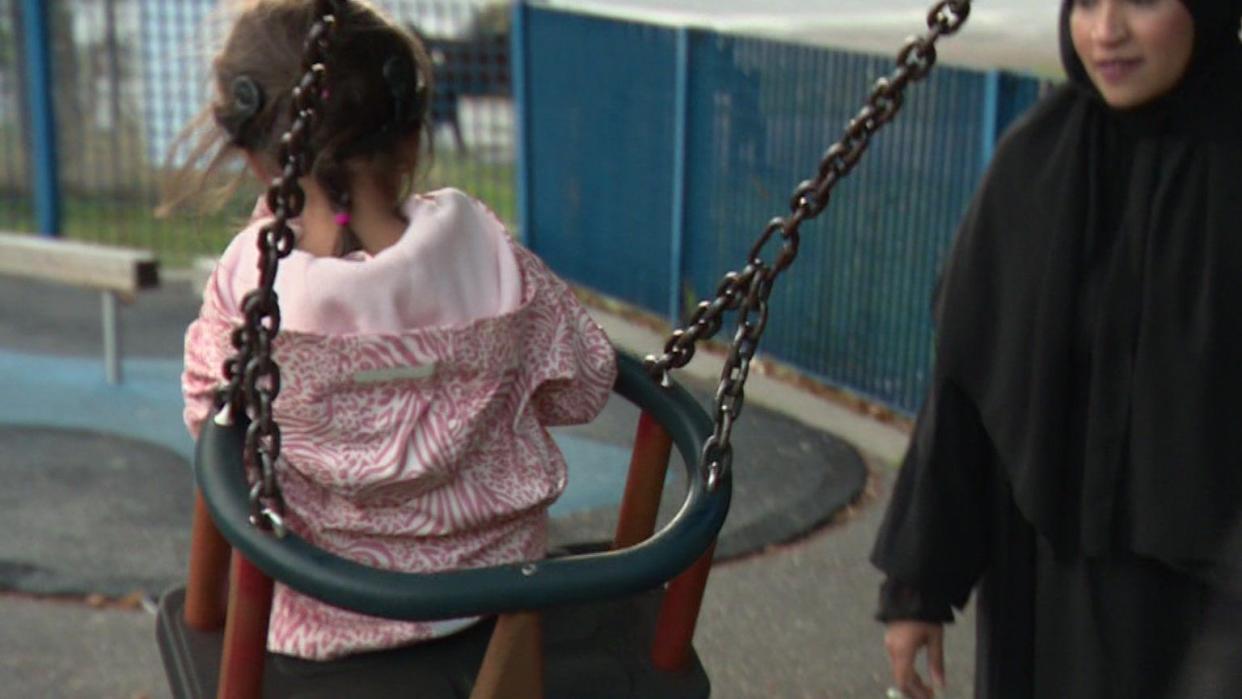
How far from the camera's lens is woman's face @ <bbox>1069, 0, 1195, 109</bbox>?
195cm

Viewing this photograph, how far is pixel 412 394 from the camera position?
6.23ft

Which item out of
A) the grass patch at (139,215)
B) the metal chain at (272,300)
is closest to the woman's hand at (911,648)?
the metal chain at (272,300)

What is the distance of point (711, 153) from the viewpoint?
661 centimetres

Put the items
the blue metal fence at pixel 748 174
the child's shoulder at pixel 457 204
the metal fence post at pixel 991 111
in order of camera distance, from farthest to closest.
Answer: the blue metal fence at pixel 748 174 < the metal fence post at pixel 991 111 < the child's shoulder at pixel 457 204

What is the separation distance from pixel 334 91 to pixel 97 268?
407cm

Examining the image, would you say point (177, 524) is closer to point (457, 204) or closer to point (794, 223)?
point (457, 204)

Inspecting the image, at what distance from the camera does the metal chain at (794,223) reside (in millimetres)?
1823

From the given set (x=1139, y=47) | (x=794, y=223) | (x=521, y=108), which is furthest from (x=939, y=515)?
(x=521, y=108)

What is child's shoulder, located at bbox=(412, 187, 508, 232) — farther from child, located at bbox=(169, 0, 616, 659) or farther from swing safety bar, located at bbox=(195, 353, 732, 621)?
swing safety bar, located at bbox=(195, 353, 732, 621)

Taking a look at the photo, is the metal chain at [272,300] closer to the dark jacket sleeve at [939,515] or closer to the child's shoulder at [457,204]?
the child's shoulder at [457,204]

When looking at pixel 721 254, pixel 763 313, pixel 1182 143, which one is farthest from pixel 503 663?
pixel 721 254

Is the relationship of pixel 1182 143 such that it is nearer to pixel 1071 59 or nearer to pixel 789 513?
pixel 1071 59

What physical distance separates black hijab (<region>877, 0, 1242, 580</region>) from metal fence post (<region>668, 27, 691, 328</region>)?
460cm

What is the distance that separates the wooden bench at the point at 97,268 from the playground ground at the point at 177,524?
22 cm
